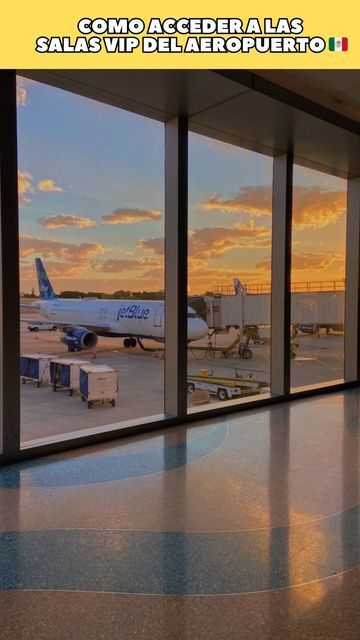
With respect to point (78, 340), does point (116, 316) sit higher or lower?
higher

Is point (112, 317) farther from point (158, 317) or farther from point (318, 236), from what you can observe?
point (318, 236)

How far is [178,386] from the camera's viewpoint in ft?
13.3

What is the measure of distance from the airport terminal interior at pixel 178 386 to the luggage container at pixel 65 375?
0.14ft

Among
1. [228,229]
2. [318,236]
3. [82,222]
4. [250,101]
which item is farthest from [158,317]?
[250,101]

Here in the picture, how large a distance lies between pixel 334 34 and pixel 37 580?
324cm

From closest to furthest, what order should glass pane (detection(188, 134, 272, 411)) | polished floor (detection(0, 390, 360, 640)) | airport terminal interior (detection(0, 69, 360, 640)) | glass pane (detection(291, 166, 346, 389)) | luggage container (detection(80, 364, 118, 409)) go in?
polished floor (detection(0, 390, 360, 640)) < airport terminal interior (detection(0, 69, 360, 640)) < glass pane (detection(188, 134, 272, 411)) < glass pane (detection(291, 166, 346, 389)) < luggage container (detection(80, 364, 118, 409))

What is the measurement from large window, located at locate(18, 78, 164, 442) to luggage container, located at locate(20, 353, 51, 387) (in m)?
0.02

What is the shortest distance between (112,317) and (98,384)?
6.90m

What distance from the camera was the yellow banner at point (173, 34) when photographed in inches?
97.5

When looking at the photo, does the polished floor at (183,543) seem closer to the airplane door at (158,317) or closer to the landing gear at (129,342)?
the airplane door at (158,317)

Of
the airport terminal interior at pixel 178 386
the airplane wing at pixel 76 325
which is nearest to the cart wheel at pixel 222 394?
the airport terminal interior at pixel 178 386

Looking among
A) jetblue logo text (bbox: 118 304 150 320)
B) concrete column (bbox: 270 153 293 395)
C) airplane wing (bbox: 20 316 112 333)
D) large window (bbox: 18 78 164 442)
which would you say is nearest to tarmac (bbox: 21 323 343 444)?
large window (bbox: 18 78 164 442)

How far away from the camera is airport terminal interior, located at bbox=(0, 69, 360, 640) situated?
167cm

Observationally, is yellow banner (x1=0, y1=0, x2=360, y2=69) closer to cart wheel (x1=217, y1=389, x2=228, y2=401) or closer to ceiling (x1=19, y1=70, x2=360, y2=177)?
ceiling (x1=19, y1=70, x2=360, y2=177)
